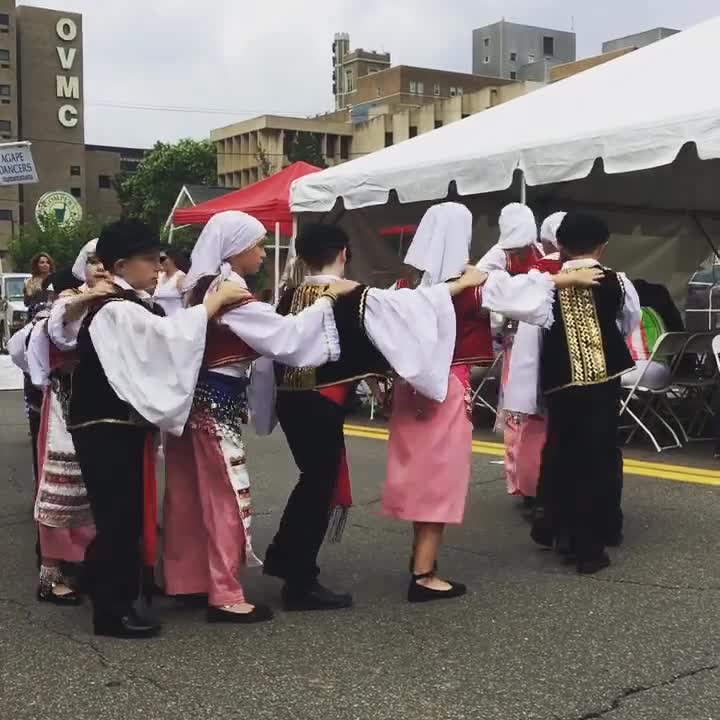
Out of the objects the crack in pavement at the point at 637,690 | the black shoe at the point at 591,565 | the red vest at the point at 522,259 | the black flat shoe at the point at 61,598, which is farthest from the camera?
the red vest at the point at 522,259

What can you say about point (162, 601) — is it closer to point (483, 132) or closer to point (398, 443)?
point (398, 443)

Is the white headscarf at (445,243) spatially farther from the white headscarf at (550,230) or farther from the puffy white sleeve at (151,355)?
the white headscarf at (550,230)

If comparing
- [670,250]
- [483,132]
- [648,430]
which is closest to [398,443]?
[648,430]

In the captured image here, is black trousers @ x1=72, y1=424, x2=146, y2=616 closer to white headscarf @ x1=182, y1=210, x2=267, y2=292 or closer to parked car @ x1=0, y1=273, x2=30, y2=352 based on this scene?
white headscarf @ x1=182, y1=210, x2=267, y2=292

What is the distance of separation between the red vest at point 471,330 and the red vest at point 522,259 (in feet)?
5.77

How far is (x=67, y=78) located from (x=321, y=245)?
288ft

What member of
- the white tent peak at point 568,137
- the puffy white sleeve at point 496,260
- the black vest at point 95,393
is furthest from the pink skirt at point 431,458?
the white tent peak at point 568,137

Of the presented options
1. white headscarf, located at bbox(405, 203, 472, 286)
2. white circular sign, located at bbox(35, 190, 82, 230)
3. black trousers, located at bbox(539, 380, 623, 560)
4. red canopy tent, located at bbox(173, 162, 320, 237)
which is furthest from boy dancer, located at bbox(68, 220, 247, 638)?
white circular sign, located at bbox(35, 190, 82, 230)

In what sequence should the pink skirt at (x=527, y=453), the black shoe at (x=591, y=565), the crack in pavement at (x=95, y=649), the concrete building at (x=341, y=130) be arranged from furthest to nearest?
the concrete building at (x=341, y=130), the pink skirt at (x=527, y=453), the black shoe at (x=591, y=565), the crack in pavement at (x=95, y=649)

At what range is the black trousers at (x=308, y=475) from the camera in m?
4.27

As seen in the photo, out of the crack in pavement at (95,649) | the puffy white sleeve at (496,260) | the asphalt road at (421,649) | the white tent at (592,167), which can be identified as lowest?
the crack in pavement at (95,649)

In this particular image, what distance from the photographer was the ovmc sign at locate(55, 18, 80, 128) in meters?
85.9

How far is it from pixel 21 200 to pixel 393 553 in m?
80.9

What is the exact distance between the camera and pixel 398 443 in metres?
4.50
